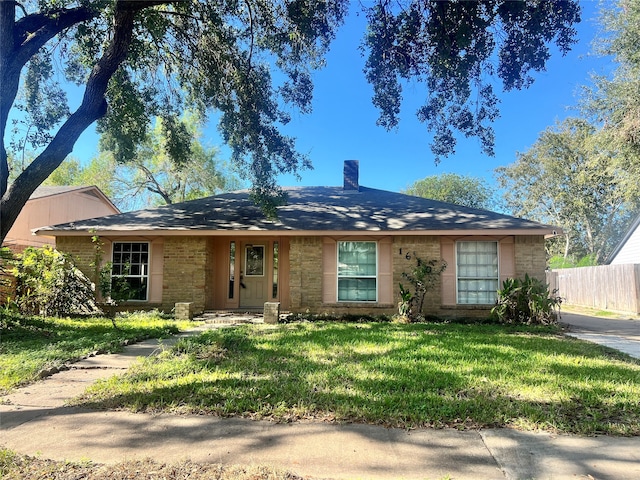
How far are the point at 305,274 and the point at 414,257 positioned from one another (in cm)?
314

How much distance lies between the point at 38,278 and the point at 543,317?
1274cm

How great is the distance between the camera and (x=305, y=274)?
1122 cm

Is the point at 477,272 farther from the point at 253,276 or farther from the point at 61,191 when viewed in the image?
the point at 61,191

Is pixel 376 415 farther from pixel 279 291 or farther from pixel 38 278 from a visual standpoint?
pixel 38 278

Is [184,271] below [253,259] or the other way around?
below

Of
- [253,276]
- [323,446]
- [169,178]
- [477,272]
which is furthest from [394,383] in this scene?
[169,178]

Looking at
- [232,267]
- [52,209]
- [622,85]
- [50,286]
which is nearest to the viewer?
[50,286]

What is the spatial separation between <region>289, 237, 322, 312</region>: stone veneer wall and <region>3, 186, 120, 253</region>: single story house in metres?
12.2

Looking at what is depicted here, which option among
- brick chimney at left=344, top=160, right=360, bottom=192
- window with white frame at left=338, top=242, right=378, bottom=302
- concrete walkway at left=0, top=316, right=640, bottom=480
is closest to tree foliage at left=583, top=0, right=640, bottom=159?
brick chimney at left=344, top=160, right=360, bottom=192

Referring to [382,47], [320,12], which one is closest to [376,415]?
[382,47]

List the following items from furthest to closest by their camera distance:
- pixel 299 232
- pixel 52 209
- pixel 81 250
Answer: pixel 52 209 < pixel 81 250 < pixel 299 232

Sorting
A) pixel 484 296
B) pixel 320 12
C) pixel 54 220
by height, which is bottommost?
Result: pixel 484 296

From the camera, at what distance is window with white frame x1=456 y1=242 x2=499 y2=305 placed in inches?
428

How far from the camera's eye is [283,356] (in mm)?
5973
